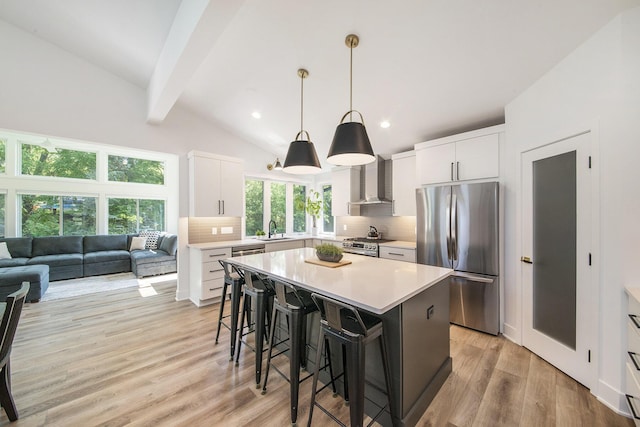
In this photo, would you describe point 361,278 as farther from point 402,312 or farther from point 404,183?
point 404,183

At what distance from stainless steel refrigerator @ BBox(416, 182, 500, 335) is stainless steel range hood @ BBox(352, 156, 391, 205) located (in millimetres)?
1176

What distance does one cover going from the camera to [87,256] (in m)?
5.53

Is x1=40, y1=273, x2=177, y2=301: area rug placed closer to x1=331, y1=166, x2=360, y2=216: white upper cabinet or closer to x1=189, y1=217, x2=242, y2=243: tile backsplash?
x1=189, y1=217, x2=242, y2=243: tile backsplash

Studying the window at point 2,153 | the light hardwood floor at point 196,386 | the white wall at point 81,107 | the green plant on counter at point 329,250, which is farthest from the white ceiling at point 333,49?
the window at point 2,153

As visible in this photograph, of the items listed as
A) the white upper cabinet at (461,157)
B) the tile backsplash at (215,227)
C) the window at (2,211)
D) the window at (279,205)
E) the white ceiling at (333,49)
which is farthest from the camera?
the window at (279,205)

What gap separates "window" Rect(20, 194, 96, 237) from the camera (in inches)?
226

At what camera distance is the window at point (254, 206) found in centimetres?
525

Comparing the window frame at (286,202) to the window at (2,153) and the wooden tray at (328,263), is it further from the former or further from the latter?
the window at (2,153)

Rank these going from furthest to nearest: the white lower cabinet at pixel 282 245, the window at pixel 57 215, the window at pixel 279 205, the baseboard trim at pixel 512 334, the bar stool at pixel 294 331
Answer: the window at pixel 57 215
the window at pixel 279 205
the white lower cabinet at pixel 282 245
the baseboard trim at pixel 512 334
the bar stool at pixel 294 331

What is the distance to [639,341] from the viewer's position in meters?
1.56

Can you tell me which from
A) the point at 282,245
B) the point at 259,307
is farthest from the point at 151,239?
the point at 259,307

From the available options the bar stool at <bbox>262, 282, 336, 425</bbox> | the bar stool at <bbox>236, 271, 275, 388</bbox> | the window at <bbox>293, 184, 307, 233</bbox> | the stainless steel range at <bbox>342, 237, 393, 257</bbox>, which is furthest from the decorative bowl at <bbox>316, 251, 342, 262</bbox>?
the window at <bbox>293, 184, 307, 233</bbox>

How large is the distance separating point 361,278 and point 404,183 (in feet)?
8.40

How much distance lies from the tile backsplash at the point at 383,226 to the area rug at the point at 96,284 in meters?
3.96
